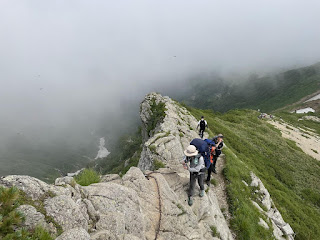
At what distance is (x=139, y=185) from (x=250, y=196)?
13.4 meters

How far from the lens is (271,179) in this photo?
3177 cm

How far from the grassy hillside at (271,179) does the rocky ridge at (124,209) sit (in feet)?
Result: 11.0

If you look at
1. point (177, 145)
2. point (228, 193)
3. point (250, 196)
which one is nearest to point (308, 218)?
point (250, 196)

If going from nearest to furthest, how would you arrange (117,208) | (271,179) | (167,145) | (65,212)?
1. (65,212)
2. (117,208)
3. (167,145)
4. (271,179)

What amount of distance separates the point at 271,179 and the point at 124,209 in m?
28.5

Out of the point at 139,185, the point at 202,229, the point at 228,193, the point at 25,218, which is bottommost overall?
the point at 228,193

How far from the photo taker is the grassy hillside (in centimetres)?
1836

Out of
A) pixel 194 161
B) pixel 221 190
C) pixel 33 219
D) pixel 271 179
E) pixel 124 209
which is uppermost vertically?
pixel 33 219

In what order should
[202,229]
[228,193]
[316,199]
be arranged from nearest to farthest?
[202,229], [228,193], [316,199]

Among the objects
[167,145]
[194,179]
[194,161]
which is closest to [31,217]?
[194,161]

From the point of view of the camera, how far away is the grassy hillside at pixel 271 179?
18.4 metres

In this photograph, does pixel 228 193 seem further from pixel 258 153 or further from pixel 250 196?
pixel 258 153

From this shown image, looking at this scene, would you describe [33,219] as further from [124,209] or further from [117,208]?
[124,209]

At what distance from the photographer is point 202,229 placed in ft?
44.7
